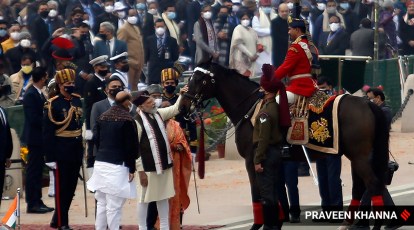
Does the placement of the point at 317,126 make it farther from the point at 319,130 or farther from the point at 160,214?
the point at 160,214

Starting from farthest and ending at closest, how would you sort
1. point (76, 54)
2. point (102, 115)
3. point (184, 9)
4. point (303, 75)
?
point (184, 9)
point (76, 54)
point (303, 75)
point (102, 115)

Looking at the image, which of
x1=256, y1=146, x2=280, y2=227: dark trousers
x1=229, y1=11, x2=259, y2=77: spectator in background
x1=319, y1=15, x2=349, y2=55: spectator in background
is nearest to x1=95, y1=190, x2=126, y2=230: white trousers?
x1=256, y1=146, x2=280, y2=227: dark trousers

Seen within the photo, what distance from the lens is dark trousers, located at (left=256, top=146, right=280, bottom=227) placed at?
18.2 metres

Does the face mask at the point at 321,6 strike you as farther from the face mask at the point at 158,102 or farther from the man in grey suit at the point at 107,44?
the face mask at the point at 158,102

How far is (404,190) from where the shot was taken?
22547 millimetres

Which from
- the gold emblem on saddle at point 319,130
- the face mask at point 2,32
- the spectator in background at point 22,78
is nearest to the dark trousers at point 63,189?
the gold emblem on saddle at point 319,130

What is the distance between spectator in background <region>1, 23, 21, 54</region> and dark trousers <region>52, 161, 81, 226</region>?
9740mm

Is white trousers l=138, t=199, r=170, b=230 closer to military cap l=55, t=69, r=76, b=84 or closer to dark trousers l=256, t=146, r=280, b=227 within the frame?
dark trousers l=256, t=146, r=280, b=227

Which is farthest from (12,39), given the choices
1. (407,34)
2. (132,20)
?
(407,34)

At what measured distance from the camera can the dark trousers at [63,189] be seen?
19.3 metres

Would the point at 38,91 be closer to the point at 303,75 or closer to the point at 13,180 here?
the point at 13,180

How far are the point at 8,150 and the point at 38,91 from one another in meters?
1.58

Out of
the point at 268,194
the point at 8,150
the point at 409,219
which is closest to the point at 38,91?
the point at 8,150

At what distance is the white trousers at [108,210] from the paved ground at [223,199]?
1.77 meters
